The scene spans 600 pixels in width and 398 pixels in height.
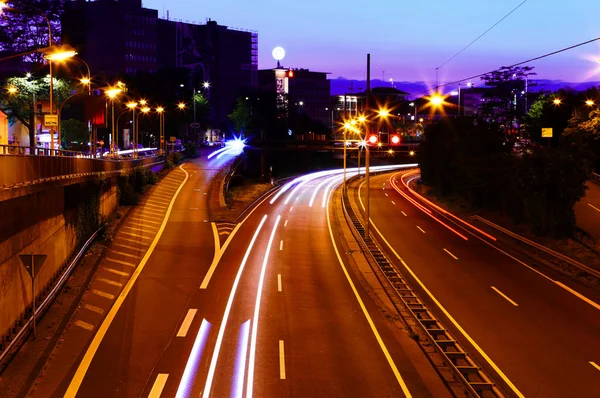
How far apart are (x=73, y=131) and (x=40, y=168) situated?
2266 inches

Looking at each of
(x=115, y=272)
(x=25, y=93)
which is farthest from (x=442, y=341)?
(x=25, y=93)

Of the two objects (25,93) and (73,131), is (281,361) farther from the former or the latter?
(73,131)

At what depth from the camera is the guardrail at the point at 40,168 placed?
57.9ft

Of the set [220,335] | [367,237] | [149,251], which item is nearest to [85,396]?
[220,335]

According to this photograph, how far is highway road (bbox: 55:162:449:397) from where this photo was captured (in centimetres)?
1577

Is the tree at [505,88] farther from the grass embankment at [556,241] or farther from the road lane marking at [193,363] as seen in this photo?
the road lane marking at [193,363]

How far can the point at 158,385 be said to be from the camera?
15.6 m

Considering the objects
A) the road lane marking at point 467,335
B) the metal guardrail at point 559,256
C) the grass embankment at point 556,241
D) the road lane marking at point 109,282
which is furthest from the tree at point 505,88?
the road lane marking at point 109,282

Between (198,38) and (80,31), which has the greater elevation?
(198,38)

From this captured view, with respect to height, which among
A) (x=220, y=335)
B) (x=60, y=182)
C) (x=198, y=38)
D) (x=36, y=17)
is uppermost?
(x=198, y=38)

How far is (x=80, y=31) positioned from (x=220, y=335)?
64.4 m

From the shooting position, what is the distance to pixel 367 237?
37.2m

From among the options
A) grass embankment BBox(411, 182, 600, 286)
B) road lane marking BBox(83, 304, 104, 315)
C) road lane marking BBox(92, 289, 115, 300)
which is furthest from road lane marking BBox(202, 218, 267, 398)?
grass embankment BBox(411, 182, 600, 286)

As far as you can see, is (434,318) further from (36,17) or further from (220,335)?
(36,17)
